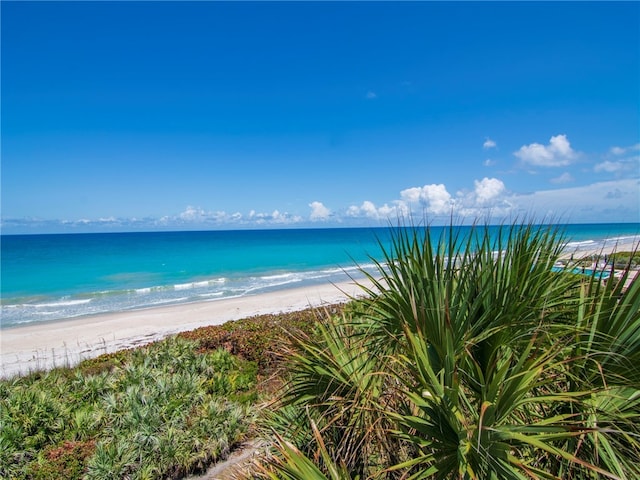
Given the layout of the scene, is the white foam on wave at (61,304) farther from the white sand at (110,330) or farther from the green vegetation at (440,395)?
the green vegetation at (440,395)

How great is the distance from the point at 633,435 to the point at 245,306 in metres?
20.5

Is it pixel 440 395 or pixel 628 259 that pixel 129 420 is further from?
pixel 628 259

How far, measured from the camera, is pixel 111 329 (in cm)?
1723

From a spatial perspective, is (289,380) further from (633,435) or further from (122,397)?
(122,397)

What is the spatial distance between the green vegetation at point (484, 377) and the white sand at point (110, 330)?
7.84m

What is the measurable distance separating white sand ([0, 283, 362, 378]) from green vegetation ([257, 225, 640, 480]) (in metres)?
7.84

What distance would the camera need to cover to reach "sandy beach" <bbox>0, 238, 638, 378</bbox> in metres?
13.0

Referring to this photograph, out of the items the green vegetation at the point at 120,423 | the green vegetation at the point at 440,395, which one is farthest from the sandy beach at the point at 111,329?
the green vegetation at the point at 440,395

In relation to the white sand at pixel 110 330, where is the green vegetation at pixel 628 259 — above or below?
above

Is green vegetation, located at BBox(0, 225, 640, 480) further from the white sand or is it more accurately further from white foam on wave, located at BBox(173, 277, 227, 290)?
white foam on wave, located at BBox(173, 277, 227, 290)

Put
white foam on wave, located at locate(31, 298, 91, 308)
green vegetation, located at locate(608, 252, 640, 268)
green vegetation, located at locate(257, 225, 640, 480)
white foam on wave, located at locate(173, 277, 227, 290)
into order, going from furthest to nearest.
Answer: white foam on wave, located at locate(173, 277, 227, 290)
white foam on wave, located at locate(31, 298, 91, 308)
green vegetation, located at locate(608, 252, 640, 268)
green vegetation, located at locate(257, 225, 640, 480)

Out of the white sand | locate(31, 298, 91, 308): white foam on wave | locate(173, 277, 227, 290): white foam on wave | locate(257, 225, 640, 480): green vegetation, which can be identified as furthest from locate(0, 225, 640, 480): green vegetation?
locate(173, 277, 227, 290): white foam on wave

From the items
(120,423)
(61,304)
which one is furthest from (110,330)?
(120,423)

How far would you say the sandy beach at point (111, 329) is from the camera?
13.0 meters
